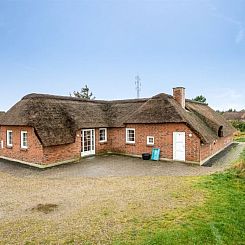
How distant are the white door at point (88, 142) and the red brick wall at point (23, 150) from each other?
3.99 metres

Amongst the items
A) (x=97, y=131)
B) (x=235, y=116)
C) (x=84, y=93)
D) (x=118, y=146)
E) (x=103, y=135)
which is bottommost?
(x=118, y=146)

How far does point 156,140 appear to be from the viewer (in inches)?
731

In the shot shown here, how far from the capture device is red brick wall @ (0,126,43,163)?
16.2 meters

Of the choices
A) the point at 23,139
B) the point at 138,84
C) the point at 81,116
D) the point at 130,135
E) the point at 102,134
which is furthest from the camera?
the point at 138,84

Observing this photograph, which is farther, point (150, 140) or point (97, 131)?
point (97, 131)

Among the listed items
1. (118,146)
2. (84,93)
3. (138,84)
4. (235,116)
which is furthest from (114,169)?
(235,116)

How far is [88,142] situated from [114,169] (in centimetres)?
549

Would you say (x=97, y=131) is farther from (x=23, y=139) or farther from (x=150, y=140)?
(x=23, y=139)

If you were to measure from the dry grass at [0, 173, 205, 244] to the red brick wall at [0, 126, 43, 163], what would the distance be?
131 inches

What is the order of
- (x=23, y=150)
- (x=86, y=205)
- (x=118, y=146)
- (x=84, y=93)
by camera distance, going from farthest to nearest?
(x=84, y=93) < (x=118, y=146) < (x=23, y=150) < (x=86, y=205)

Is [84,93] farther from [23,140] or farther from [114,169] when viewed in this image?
[114,169]

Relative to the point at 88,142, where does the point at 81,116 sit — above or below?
above

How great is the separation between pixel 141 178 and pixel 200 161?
589 centimetres

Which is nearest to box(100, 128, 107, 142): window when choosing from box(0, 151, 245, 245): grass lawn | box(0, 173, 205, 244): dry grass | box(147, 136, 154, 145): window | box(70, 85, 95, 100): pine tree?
box(147, 136, 154, 145): window
